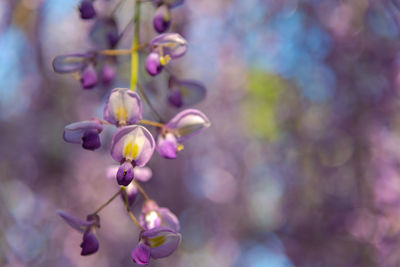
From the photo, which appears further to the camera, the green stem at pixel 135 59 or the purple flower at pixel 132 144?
the green stem at pixel 135 59

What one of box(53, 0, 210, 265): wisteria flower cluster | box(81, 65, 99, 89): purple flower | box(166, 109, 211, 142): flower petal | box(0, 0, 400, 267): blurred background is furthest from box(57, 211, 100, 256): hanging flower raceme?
box(0, 0, 400, 267): blurred background

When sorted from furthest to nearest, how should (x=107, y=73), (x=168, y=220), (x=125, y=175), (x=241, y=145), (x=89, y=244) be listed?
(x=241, y=145)
(x=107, y=73)
(x=168, y=220)
(x=89, y=244)
(x=125, y=175)

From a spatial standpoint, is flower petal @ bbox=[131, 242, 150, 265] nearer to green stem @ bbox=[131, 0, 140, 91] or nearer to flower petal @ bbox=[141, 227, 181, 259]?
flower petal @ bbox=[141, 227, 181, 259]

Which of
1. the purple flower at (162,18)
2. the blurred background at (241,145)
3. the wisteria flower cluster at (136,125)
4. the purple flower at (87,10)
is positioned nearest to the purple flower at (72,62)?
the wisteria flower cluster at (136,125)

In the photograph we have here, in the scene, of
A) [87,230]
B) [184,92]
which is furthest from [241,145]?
[87,230]

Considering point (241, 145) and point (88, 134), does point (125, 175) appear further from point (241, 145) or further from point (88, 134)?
point (241, 145)

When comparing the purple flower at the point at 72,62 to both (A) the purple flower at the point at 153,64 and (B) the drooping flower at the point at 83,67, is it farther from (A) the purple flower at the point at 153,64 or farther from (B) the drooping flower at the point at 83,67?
(A) the purple flower at the point at 153,64
